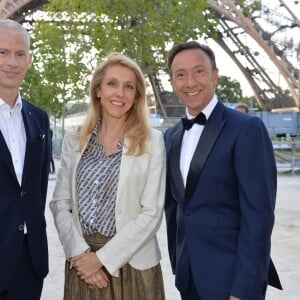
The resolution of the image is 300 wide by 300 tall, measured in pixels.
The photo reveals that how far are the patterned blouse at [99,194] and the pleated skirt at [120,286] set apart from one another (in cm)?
7

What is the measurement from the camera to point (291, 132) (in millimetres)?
23672

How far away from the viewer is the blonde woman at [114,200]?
112 inches

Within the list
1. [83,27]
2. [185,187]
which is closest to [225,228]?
[185,187]

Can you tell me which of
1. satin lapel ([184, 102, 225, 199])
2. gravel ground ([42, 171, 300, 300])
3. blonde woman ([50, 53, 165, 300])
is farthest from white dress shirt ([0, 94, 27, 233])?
gravel ground ([42, 171, 300, 300])

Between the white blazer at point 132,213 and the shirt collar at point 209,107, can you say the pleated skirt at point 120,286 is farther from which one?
the shirt collar at point 209,107

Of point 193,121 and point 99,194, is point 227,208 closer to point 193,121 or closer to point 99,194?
point 193,121

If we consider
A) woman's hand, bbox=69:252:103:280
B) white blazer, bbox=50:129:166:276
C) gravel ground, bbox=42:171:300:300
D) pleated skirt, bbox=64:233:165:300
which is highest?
white blazer, bbox=50:129:166:276

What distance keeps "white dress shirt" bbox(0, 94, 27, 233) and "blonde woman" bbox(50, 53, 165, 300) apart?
0.25 m

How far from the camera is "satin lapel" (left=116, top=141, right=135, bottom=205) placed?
113 inches

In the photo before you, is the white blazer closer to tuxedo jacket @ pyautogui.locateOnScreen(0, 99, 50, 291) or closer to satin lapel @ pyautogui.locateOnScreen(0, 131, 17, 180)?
tuxedo jacket @ pyautogui.locateOnScreen(0, 99, 50, 291)

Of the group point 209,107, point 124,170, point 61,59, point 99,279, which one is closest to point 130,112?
point 124,170

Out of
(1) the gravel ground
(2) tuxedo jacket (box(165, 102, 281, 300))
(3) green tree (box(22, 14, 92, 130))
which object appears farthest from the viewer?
(3) green tree (box(22, 14, 92, 130))

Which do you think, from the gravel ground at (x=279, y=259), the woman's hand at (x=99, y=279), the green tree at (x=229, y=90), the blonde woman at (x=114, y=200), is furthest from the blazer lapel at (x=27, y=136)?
the green tree at (x=229, y=90)

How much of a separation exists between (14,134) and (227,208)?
48.3 inches
